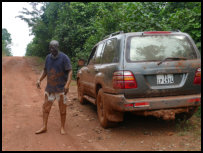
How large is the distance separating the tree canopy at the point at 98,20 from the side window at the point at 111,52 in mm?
2429

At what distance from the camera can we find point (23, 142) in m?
4.13

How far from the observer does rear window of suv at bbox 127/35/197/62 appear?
13.4 ft

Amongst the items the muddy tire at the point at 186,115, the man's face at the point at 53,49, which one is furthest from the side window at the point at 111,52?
the muddy tire at the point at 186,115

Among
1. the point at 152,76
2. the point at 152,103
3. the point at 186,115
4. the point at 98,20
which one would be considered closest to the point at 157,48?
the point at 152,76

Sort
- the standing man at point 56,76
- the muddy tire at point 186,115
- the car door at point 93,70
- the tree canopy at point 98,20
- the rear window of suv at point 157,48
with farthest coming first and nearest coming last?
the tree canopy at point 98,20 → the car door at point 93,70 → the standing man at point 56,76 → the muddy tire at point 186,115 → the rear window of suv at point 157,48

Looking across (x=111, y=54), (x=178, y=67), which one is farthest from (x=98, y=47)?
(x=178, y=67)

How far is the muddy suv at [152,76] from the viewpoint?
12.7 feet

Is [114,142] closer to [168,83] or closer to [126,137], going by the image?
[126,137]

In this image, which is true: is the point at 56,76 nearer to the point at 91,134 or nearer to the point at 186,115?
the point at 91,134

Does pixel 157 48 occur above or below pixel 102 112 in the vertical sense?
above

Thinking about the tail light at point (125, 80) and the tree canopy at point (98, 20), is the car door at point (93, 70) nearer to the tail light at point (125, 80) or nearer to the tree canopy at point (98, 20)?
the tail light at point (125, 80)

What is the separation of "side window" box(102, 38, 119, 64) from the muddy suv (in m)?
0.03

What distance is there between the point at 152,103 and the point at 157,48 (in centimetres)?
102

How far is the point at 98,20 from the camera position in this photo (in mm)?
11812
